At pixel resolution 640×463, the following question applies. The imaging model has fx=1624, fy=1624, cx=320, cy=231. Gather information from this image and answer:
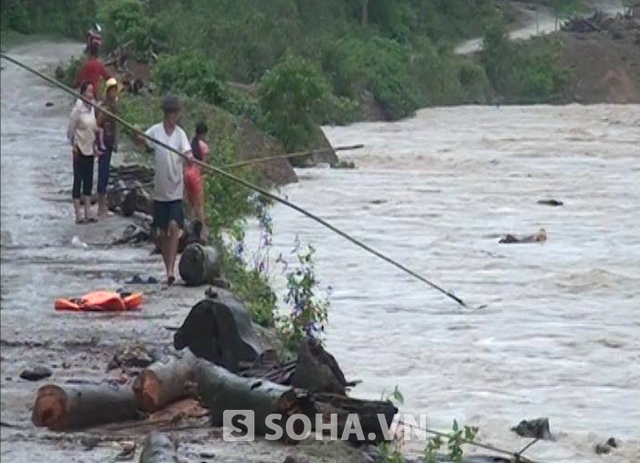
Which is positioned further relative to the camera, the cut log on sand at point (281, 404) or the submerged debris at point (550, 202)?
the submerged debris at point (550, 202)

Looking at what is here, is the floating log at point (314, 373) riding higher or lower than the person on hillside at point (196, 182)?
lower

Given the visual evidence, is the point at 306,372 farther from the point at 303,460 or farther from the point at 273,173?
the point at 273,173

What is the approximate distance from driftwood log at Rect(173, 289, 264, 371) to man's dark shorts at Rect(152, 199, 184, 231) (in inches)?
74.7

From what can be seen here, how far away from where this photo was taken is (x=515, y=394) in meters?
12.1

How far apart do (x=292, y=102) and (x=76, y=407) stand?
21168 mm

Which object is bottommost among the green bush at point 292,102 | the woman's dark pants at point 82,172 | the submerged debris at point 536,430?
the submerged debris at point 536,430

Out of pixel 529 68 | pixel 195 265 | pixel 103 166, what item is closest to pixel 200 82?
pixel 529 68

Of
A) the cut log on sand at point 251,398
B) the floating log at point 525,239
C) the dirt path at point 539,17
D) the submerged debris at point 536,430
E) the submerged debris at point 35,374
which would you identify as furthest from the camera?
the floating log at point 525,239

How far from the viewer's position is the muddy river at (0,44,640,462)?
867 centimetres

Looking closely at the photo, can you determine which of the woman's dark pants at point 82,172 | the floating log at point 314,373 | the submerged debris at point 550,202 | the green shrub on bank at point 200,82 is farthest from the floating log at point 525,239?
the floating log at point 314,373

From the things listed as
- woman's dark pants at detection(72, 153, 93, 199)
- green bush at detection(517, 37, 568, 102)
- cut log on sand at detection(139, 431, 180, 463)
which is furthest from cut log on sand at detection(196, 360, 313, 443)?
green bush at detection(517, 37, 568, 102)

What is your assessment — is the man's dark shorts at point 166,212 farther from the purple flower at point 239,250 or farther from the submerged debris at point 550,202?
the submerged debris at point 550,202

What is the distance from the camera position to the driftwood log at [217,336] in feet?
28.5

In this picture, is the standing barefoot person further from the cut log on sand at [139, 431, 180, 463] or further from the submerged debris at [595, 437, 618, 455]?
the cut log on sand at [139, 431, 180, 463]
